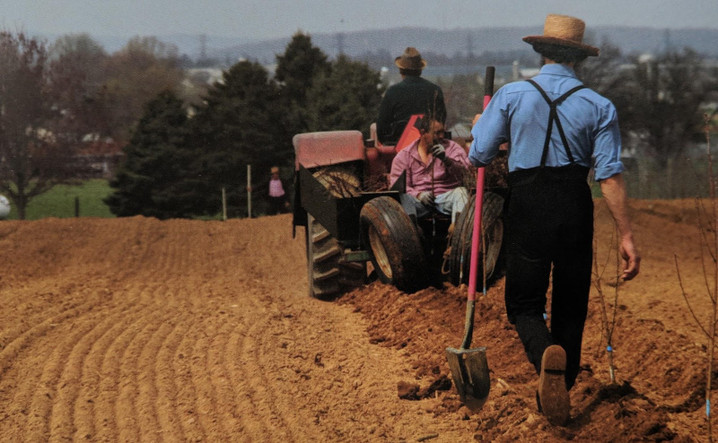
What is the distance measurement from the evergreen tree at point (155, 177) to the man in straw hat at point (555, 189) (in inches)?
1109

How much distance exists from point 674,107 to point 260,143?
52.7 feet


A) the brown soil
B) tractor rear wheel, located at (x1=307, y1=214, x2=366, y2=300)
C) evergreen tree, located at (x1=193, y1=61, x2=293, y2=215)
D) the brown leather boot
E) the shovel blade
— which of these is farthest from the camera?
evergreen tree, located at (x1=193, y1=61, x2=293, y2=215)

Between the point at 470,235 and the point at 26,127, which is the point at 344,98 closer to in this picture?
the point at 26,127

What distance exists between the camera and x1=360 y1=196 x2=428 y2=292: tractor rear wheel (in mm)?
7168

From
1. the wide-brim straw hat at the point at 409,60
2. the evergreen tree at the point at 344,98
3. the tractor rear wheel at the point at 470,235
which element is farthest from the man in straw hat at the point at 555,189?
the evergreen tree at the point at 344,98

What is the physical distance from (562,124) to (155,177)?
96.3 feet

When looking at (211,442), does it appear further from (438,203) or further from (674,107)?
(674,107)

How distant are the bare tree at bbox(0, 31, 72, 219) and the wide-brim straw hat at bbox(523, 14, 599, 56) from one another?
25062mm

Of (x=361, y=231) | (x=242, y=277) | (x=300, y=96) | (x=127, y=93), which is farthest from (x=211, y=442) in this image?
(x=127, y=93)

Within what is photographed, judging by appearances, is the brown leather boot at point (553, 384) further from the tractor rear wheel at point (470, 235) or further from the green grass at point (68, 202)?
the green grass at point (68, 202)

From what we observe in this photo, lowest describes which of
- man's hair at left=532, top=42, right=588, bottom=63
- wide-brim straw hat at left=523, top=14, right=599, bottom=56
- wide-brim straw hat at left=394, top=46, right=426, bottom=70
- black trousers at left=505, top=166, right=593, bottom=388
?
black trousers at left=505, top=166, right=593, bottom=388

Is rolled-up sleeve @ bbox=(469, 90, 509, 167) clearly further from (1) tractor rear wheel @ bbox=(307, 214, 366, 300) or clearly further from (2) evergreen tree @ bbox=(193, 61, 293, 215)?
(2) evergreen tree @ bbox=(193, 61, 293, 215)

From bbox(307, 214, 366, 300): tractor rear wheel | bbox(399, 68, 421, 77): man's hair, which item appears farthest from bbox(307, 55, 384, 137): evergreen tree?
bbox(307, 214, 366, 300): tractor rear wheel

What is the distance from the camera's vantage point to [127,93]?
56.7 meters
